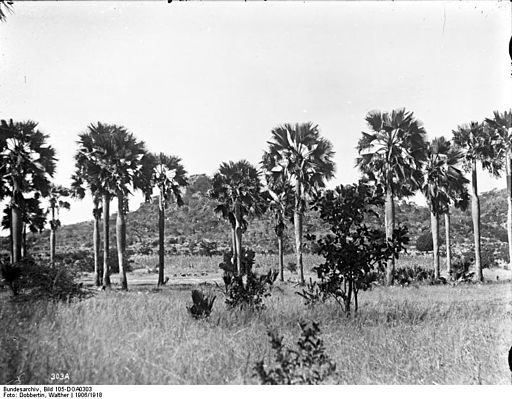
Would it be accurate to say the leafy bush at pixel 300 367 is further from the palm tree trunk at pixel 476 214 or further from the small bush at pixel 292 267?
the palm tree trunk at pixel 476 214

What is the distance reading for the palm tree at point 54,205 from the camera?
512 centimetres

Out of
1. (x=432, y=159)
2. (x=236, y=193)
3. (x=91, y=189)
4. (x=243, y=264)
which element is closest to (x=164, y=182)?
(x=91, y=189)

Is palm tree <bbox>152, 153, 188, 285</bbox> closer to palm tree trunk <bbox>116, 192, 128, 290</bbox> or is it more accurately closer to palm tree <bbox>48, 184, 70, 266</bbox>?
palm tree trunk <bbox>116, 192, 128, 290</bbox>

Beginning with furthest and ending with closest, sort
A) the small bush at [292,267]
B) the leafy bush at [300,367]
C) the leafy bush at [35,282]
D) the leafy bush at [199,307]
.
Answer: the small bush at [292,267]
the leafy bush at [35,282]
the leafy bush at [199,307]
the leafy bush at [300,367]

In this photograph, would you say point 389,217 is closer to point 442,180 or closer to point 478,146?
point 442,180

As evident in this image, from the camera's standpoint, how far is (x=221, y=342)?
13.4 feet

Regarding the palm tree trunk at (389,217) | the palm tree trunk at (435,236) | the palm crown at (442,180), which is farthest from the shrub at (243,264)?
the palm crown at (442,180)

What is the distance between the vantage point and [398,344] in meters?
4.23

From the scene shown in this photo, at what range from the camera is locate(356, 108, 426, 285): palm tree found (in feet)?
17.9

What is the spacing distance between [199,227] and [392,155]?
3.23 meters

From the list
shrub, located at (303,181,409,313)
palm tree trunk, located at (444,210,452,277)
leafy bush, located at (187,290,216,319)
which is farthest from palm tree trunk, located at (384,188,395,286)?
leafy bush, located at (187,290,216,319)
